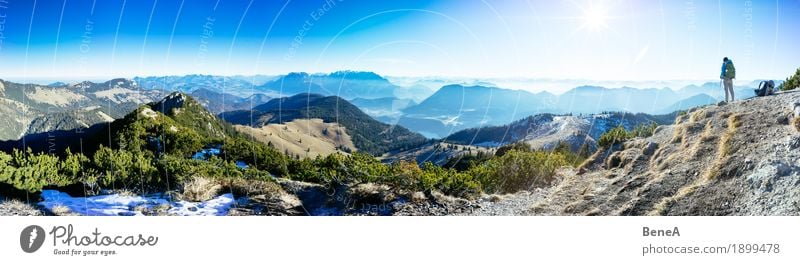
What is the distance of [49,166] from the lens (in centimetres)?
1160

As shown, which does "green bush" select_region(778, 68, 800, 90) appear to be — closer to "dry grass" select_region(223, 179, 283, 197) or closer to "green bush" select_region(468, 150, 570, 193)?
"green bush" select_region(468, 150, 570, 193)

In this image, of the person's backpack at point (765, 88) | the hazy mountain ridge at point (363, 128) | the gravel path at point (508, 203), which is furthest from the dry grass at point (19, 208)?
the hazy mountain ridge at point (363, 128)

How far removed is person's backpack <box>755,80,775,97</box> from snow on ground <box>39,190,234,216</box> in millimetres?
13385

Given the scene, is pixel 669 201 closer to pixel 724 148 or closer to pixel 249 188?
pixel 724 148

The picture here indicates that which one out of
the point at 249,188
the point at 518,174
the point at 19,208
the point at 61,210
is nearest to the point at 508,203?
the point at 518,174

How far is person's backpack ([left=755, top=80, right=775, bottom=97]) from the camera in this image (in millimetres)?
12766

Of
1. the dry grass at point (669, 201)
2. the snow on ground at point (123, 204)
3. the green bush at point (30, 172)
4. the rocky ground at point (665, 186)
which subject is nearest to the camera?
the rocky ground at point (665, 186)

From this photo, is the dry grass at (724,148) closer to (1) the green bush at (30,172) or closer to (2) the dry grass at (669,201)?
(2) the dry grass at (669,201)

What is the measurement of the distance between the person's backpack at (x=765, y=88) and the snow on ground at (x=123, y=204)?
13.4 meters

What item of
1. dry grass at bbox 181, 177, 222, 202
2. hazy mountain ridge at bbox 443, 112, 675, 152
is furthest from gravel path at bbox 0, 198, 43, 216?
hazy mountain ridge at bbox 443, 112, 675, 152

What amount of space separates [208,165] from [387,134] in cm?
8236

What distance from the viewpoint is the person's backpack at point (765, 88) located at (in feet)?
41.9

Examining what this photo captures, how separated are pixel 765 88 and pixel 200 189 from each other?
1421cm
